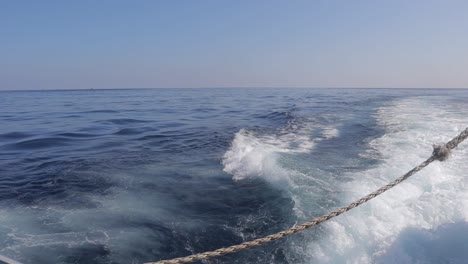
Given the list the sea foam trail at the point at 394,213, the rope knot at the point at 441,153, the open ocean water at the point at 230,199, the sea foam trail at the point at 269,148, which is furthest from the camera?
the sea foam trail at the point at 269,148

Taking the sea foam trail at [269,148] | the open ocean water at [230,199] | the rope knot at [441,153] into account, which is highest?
the rope knot at [441,153]

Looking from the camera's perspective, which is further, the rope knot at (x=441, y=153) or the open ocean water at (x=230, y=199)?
the open ocean water at (x=230, y=199)

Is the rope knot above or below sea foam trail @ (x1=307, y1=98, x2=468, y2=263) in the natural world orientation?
above

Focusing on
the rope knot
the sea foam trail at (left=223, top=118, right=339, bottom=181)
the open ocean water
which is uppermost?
the rope knot

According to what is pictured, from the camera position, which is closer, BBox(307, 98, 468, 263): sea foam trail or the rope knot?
the rope knot

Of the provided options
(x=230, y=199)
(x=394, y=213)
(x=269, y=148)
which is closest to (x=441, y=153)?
(x=394, y=213)

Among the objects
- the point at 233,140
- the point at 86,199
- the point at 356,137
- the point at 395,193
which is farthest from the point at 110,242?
the point at 356,137

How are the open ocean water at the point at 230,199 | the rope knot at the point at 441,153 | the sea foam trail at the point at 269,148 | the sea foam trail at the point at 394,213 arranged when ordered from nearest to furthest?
the rope knot at the point at 441,153
the sea foam trail at the point at 394,213
the open ocean water at the point at 230,199
the sea foam trail at the point at 269,148

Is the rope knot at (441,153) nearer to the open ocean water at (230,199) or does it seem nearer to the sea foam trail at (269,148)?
the open ocean water at (230,199)

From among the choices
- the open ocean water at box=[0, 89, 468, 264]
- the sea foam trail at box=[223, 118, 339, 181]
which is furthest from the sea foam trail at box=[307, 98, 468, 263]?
the sea foam trail at box=[223, 118, 339, 181]

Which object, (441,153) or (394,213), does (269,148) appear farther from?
(441,153)

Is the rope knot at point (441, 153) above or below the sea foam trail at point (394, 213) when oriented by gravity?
above

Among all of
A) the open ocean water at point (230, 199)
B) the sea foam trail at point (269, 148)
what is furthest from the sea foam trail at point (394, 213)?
the sea foam trail at point (269, 148)

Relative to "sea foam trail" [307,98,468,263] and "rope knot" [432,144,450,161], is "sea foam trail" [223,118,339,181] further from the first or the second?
"rope knot" [432,144,450,161]
